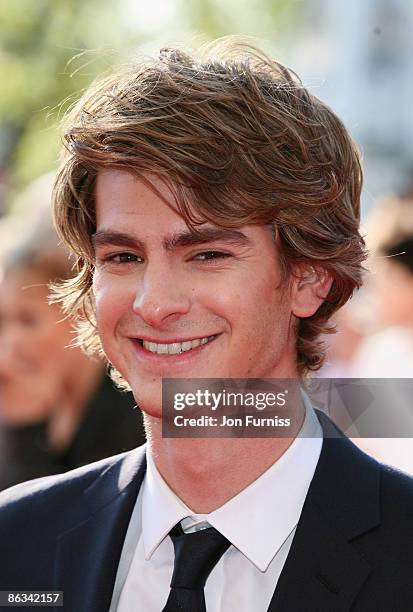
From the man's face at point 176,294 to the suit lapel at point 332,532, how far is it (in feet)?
1.00

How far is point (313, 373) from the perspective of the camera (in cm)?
312

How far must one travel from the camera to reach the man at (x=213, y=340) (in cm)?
254

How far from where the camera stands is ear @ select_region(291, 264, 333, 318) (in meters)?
2.83

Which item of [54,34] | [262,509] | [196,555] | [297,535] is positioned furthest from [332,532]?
[54,34]

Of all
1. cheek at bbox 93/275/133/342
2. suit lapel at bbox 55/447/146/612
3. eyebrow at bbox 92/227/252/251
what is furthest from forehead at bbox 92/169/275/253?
suit lapel at bbox 55/447/146/612

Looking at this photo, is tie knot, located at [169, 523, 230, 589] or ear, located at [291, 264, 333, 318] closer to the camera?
tie knot, located at [169, 523, 230, 589]

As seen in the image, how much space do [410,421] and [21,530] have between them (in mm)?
1249

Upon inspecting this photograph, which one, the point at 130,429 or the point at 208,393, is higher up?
the point at 130,429

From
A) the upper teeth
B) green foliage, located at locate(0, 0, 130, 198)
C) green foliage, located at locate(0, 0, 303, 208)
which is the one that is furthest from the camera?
green foliage, located at locate(0, 0, 130, 198)

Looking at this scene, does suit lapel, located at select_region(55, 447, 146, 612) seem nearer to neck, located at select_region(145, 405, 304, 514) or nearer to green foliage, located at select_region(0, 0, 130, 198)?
neck, located at select_region(145, 405, 304, 514)

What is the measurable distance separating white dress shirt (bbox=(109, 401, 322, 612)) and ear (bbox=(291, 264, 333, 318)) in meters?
0.27

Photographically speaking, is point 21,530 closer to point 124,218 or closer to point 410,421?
point 124,218

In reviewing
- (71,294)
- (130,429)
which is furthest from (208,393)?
(130,429)

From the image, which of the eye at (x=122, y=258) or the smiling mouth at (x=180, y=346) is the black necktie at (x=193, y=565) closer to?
the smiling mouth at (x=180, y=346)
